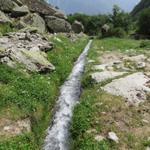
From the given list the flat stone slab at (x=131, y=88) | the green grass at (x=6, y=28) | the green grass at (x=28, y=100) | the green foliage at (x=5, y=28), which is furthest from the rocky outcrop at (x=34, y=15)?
the flat stone slab at (x=131, y=88)

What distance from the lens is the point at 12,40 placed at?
36250mm

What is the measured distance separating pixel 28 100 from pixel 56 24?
4348cm

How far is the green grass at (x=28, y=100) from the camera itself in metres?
19.2

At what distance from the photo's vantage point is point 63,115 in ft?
74.8

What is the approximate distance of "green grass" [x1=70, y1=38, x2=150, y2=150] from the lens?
1912 centimetres

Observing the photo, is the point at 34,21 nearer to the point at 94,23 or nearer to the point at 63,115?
the point at 63,115

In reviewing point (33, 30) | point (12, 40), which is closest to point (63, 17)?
point (33, 30)

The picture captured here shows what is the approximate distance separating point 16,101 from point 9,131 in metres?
2.88

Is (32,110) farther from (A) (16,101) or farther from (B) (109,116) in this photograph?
(B) (109,116)

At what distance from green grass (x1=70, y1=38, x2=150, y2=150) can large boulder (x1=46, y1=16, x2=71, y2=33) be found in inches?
1565

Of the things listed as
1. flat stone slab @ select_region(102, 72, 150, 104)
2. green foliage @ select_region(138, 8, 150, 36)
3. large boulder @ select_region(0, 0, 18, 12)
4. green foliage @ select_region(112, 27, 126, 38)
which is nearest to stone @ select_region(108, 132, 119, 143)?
flat stone slab @ select_region(102, 72, 150, 104)

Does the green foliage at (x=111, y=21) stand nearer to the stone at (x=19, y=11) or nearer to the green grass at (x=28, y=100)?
the stone at (x=19, y=11)

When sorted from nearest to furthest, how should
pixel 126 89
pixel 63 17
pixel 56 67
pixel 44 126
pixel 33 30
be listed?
pixel 44 126 < pixel 126 89 < pixel 56 67 < pixel 33 30 < pixel 63 17

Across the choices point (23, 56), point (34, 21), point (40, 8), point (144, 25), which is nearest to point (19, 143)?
point (23, 56)
